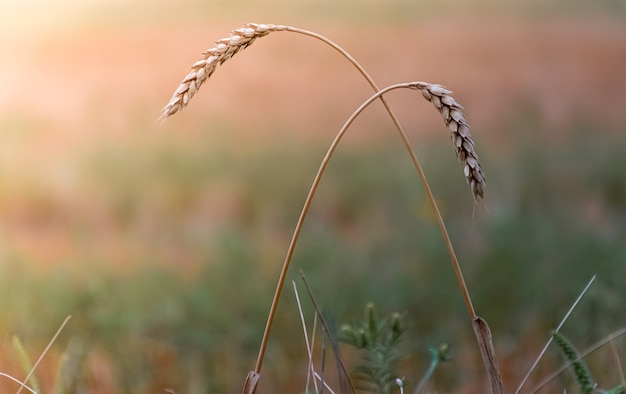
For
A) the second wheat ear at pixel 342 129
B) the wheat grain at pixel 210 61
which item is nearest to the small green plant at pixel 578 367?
the second wheat ear at pixel 342 129

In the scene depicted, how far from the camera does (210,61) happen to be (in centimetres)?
49

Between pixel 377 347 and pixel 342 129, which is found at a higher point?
pixel 342 129

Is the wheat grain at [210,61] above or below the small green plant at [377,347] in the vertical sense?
above

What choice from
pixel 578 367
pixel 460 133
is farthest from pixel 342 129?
pixel 578 367

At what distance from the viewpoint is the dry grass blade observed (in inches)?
19.1

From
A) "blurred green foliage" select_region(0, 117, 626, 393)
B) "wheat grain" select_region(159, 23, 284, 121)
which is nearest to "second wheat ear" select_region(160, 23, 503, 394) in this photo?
"wheat grain" select_region(159, 23, 284, 121)

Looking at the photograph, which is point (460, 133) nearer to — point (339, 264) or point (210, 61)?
point (210, 61)

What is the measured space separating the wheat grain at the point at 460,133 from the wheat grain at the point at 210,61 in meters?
0.11

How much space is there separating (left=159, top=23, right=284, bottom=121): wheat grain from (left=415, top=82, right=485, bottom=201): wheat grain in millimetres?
110

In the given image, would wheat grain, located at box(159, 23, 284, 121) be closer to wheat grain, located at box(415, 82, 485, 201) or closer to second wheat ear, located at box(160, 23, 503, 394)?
second wheat ear, located at box(160, 23, 503, 394)

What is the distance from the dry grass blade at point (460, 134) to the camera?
0.49 m

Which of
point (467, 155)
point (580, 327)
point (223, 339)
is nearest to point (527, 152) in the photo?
point (580, 327)

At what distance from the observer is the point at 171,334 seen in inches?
59.1

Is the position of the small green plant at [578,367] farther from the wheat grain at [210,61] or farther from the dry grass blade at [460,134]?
the wheat grain at [210,61]
